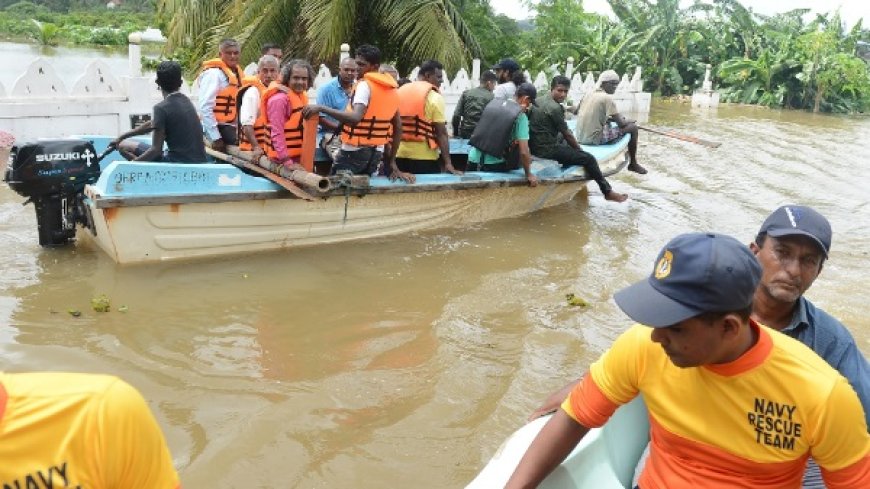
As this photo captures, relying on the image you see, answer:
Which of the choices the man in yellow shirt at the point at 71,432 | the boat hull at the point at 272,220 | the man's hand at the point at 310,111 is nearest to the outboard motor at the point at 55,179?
the boat hull at the point at 272,220

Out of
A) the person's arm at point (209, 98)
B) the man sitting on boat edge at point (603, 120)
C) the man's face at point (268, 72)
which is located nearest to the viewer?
the person's arm at point (209, 98)

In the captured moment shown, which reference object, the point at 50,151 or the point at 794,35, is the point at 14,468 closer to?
the point at 50,151

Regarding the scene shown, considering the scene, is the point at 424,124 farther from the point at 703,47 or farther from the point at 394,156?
the point at 703,47

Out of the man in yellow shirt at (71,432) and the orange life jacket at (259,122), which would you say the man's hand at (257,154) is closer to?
the orange life jacket at (259,122)

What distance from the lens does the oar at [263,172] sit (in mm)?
6410

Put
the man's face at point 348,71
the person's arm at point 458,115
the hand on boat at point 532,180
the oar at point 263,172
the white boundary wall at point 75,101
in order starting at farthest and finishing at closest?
the white boundary wall at point 75,101
the person's arm at point 458,115
the hand on boat at point 532,180
the man's face at point 348,71
the oar at point 263,172

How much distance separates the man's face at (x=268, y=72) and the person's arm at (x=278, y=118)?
1.07 metres

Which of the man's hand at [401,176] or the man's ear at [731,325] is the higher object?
the man's ear at [731,325]

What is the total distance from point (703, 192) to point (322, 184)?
23.1ft

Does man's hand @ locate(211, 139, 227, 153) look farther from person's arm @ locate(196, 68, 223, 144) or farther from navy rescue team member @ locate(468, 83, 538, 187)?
navy rescue team member @ locate(468, 83, 538, 187)

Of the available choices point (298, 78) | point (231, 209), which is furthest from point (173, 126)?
point (298, 78)

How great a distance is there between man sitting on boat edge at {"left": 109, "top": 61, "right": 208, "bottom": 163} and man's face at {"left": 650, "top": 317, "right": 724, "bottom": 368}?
5.17 meters

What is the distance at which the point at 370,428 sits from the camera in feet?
13.6

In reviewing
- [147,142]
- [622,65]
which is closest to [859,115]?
[622,65]
